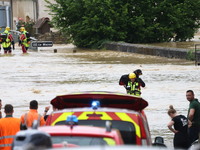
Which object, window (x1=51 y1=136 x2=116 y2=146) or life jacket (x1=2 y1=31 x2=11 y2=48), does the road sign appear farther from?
window (x1=51 y1=136 x2=116 y2=146)

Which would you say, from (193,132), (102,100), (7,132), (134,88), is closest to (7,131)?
(7,132)

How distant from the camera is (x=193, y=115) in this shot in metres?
13.2

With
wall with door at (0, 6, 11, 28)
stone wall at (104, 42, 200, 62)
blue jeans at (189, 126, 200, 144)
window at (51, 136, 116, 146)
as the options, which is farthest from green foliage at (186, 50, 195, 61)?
wall with door at (0, 6, 11, 28)

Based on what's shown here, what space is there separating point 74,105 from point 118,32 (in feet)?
138

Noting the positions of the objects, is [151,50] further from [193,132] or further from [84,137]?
[84,137]

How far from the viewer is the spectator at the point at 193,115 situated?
43.0ft

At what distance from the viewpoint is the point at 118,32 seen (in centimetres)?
5109

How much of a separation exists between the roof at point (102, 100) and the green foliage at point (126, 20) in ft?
133

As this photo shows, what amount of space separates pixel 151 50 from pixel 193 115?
28920 millimetres

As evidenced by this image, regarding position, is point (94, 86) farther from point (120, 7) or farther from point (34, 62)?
point (120, 7)

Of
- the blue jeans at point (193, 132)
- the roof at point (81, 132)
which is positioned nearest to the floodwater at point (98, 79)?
the blue jeans at point (193, 132)

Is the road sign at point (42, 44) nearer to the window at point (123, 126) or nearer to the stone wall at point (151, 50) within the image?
the stone wall at point (151, 50)

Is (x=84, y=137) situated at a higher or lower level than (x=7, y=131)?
higher

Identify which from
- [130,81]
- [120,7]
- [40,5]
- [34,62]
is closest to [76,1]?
[120,7]
